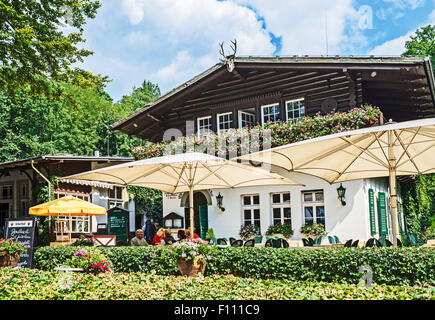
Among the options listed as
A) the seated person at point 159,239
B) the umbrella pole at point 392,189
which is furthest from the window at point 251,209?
the umbrella pole at point 392,189

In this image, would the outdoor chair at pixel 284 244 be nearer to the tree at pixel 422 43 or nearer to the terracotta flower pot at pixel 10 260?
the terracotta flower pot at pixel 10 260

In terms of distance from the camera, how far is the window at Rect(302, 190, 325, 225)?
51.5 feet

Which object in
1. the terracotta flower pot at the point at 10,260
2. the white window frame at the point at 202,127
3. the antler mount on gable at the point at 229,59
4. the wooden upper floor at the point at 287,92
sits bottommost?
the terracotta flower pot at the point at 10,260

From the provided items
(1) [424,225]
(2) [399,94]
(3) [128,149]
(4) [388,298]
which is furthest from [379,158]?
(3) [128,149]

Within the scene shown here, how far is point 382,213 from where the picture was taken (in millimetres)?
16875

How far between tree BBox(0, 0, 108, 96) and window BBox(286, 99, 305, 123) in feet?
25.3

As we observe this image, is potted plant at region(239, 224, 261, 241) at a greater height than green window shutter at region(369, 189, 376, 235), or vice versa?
green window shutter at region(369, 189, 376, 235)

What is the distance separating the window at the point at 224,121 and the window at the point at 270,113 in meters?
1.54

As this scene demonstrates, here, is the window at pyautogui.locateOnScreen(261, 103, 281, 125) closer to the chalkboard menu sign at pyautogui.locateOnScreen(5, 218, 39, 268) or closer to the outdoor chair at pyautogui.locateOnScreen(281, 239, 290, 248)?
the outdoor chair at pyautogui.locateOnScreen(281, 239, 290, 248)

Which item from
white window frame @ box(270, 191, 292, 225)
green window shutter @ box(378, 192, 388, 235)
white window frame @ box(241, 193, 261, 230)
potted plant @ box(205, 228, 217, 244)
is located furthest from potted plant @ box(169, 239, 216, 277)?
green window shutter @ box(378, 192, 388, 235)

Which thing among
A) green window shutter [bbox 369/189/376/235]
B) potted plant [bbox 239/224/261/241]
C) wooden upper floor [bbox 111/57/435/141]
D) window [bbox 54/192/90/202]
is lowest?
potted plant [bbox 239/224/261/241]

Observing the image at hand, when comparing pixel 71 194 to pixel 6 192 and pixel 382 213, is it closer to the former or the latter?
pixel 6 192

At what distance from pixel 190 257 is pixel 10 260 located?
6.00 metres

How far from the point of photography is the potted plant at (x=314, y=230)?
15227 mm
